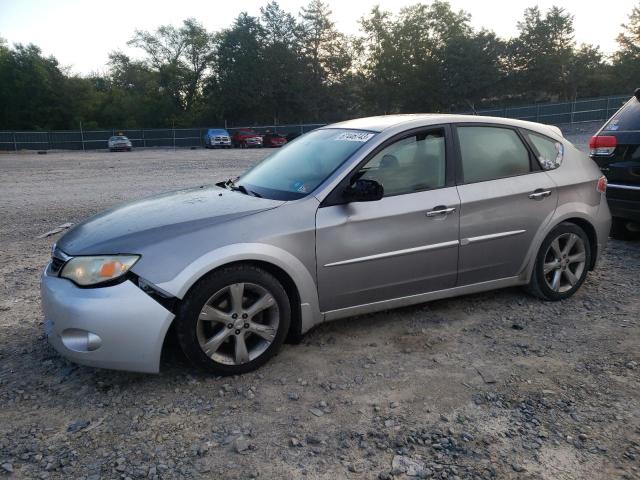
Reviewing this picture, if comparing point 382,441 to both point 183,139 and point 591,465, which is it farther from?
point 183,139

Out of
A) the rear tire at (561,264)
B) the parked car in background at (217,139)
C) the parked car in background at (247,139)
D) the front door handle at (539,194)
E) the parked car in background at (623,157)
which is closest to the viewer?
the front door handle at (539,194)

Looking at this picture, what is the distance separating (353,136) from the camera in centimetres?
409

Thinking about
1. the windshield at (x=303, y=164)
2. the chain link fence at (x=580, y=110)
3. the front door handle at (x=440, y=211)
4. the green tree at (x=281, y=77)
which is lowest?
the front door handle at (x=440, y=211)

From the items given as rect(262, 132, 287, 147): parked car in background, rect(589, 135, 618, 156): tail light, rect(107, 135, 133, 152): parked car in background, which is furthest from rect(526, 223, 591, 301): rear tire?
rect(107, 135, 133, 152): parked car in background

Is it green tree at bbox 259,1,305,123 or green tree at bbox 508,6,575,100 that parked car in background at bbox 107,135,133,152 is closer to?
green tree at bbox 259,1,305,123

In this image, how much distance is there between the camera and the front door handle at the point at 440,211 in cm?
389

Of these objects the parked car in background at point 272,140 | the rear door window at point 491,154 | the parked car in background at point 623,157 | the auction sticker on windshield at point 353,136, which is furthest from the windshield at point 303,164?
the parked car in background at point 272,140

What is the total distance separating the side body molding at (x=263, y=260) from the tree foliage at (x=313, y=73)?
62.1 m

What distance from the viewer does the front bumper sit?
302 centimetres

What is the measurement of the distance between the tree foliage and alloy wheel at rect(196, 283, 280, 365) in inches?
2452

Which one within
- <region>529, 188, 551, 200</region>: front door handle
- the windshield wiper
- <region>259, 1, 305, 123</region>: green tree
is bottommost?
<region>529, 188, 551, 200</region>: front door handle

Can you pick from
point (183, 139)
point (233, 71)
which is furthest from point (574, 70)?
point (183, 139)

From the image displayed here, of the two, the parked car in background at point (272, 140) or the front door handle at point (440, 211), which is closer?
the front door handle at point (440, 211)

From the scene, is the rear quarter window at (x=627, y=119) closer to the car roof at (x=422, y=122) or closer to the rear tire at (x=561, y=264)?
the car roof at (x=422, y=122)
